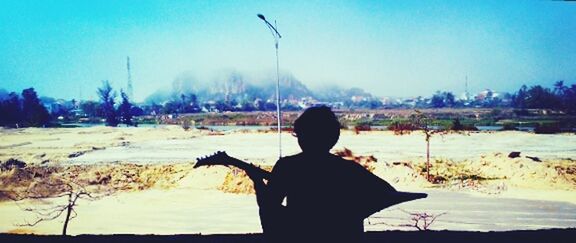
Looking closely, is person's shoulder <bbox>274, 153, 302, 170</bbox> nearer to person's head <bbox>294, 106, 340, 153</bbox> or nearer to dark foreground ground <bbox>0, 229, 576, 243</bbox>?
person's head <bbox>294, 106, 340, 153</bbox>

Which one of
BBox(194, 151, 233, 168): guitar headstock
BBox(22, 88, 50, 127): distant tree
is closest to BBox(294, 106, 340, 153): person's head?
BBox(194, 151, 233, 168): guitar headstock

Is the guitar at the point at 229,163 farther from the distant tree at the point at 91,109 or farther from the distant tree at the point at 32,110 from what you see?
the distant tree at the point at 91,109

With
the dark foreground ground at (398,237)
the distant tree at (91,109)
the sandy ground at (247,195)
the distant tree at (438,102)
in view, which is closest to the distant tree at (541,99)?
the distant tree at (438,102)

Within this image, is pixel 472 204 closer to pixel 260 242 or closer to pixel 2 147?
pixel 260 242

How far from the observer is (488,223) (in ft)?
44.8

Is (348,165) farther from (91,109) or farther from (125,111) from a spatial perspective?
(91,109)

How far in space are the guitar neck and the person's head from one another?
0.18 meters

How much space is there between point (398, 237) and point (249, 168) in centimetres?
160

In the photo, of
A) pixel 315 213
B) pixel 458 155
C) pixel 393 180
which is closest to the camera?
pixel 315 213

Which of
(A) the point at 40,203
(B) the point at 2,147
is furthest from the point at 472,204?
(B) the point at 2,147

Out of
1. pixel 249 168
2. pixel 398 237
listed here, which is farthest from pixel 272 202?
pixel 398 237

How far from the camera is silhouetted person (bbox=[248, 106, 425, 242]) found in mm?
1444

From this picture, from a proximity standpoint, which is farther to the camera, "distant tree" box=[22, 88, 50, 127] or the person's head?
"distant tree" box=[22, 88, 50, 127]

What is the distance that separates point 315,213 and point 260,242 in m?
1.20
